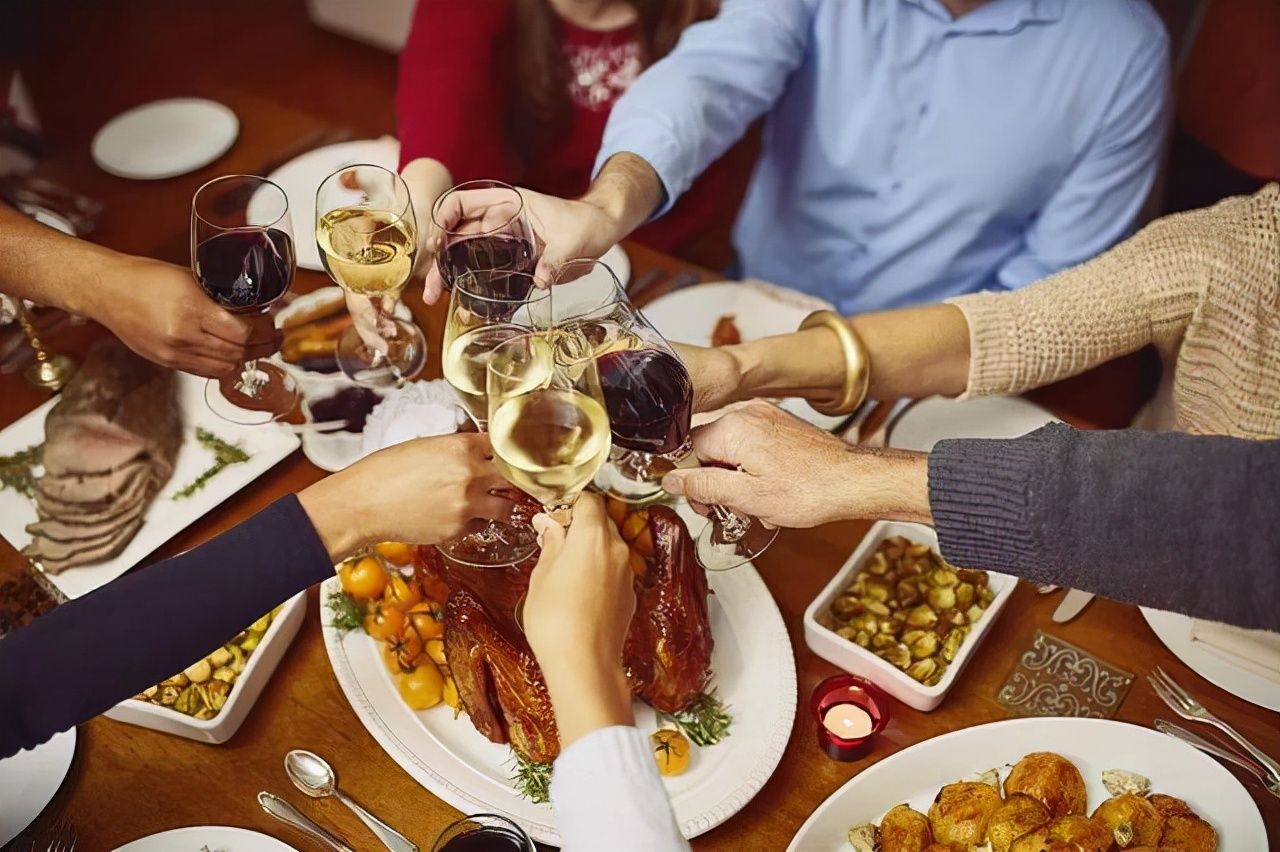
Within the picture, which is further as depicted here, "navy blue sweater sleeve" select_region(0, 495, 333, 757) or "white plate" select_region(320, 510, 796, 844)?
"white plate" select_region(320, 510, 796, 844)

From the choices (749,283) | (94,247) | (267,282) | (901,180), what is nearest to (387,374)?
(267,282)

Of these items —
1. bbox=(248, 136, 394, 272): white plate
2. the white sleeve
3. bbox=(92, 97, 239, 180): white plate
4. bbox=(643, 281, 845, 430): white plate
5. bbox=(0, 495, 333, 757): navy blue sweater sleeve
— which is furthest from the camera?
bbox=(92, 97, 239, 180): white plate

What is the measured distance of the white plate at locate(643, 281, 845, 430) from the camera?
5.43ft

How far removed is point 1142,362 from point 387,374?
1382 millimetres

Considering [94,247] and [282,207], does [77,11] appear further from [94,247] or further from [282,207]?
[282,207]

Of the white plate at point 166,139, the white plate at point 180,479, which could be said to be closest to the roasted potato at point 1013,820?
the white plate at point 180,479

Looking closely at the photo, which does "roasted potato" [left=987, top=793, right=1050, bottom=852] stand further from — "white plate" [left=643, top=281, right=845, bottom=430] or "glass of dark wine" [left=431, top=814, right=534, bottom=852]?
"white plate" [left=643, top=281, right=845, bottom=430]

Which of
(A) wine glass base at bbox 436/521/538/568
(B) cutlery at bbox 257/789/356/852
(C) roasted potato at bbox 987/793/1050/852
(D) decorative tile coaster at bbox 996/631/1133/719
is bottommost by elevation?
(D) decorative tile coaster at bbox 996/631/1133/719

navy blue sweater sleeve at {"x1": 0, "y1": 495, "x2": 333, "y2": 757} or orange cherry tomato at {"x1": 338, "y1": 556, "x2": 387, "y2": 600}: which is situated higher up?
navy blue sweater sleeve at {"x1": 0, "y1": 495, "x2": 333, "y2": 757}

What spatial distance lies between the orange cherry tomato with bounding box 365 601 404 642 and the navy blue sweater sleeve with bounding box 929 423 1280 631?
0.62 meters

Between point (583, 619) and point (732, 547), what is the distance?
345mm

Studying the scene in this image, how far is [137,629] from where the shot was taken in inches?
40.0

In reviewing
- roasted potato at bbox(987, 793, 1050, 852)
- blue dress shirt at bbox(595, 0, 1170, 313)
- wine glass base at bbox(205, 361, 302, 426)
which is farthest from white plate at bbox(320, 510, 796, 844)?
blue dress shirt at bbox(595, 0, 1170, 313)

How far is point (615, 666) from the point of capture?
3.21 feet
